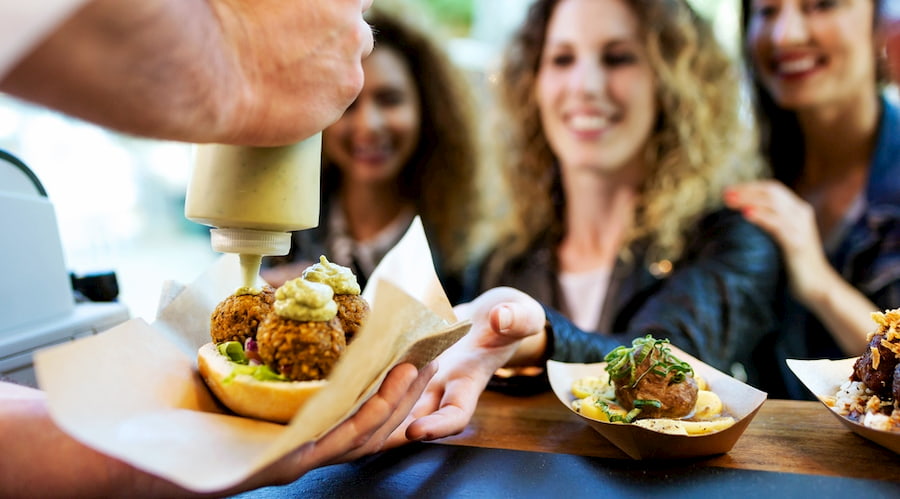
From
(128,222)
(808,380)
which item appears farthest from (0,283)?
(128,222)

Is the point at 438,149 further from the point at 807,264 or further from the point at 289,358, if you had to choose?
the point at 289,358

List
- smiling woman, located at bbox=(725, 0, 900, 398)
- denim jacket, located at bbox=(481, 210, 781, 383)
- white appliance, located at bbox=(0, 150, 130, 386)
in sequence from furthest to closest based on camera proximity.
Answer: smiling woman, located at bbox=(725, 0, 900, 398) < denim jacket, located at bbox=(481, 210, 781, 383) < white appliance, located at bbox=(0, 150, 130, 386)

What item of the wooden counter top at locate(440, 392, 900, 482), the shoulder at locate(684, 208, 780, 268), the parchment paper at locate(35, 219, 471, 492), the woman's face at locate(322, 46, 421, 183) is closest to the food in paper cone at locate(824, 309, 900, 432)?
the wooden counter top at locate(440, 392, 900, 482)

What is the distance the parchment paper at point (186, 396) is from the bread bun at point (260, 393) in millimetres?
22

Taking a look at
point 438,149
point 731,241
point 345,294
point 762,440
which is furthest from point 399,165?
point 762,440

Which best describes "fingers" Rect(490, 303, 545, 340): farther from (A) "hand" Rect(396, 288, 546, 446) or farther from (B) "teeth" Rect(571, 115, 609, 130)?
(B) "teeth" Rect(571, 115, 609, 130)

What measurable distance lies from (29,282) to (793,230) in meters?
2.47

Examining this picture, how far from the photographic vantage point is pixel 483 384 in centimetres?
147

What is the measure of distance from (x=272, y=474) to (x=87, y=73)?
0.59m

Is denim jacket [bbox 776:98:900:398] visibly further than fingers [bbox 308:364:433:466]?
Yes

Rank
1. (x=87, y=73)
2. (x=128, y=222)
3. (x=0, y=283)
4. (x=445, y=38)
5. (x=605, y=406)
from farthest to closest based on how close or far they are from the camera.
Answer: (x=128, y=222)
(x=445, y=38)
(x=0, y=283)
(x=605, y=406)
(x=87, y=73)

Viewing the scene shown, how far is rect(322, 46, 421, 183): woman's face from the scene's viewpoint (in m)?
3.18

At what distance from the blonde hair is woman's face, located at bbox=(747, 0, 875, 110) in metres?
0.26

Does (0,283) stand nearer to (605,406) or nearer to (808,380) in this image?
(605,406)
